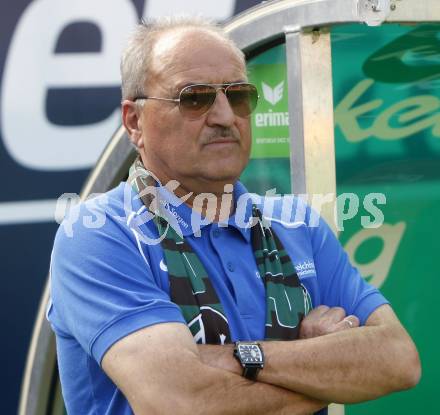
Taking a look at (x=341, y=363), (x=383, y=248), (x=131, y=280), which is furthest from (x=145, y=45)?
(x=383, y=248)

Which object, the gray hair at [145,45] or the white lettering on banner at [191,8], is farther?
the white lettering on banner at [191,8]

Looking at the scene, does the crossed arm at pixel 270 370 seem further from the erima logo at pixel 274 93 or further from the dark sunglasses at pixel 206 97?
the erima logo at pixel 274 93

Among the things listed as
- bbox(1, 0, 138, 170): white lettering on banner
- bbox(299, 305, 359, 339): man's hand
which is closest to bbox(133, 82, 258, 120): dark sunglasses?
bbox(299, 305, 359, 339): man's hand

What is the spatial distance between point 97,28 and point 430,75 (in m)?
1.25

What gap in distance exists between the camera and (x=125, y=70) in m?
2.17

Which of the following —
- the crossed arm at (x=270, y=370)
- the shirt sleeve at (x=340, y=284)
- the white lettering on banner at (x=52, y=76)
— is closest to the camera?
the crossed arm at (x=270, y=370)

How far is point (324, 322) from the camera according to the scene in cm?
200

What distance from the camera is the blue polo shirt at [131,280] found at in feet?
6.03

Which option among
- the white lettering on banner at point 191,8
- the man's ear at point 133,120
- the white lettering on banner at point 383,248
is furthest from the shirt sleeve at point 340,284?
the white lettering on banner at point 191,8

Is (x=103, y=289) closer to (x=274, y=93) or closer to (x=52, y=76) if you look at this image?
(x=274, y=93)

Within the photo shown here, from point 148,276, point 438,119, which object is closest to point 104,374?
point 148,276

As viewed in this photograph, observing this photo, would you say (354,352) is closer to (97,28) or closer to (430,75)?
(430,75)

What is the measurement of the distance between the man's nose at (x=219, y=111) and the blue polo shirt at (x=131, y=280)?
178 millimetres

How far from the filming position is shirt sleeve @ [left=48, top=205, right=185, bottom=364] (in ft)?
5.98
